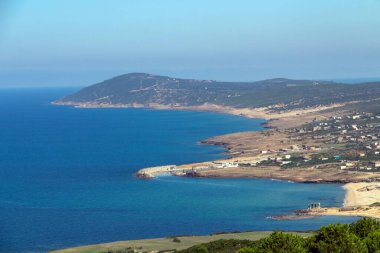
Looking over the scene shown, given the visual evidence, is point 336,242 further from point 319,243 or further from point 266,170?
point 266,170

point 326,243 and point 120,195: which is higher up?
point 326,243

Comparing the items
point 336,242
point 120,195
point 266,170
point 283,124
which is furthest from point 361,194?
point 283,124

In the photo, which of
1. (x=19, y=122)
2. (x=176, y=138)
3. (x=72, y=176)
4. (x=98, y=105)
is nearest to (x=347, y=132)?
(x=176, y=138)

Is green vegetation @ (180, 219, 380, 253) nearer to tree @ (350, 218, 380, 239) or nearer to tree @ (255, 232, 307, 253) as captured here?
tree @ (255, 232, 307, 253)

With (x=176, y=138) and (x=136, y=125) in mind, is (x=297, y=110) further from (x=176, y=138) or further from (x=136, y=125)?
(x=176, y=138)

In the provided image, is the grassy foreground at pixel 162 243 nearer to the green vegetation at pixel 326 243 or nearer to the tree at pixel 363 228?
the tree at pixel 363 228

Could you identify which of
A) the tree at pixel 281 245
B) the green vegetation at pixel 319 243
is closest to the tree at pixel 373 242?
the green vegetation at pixel 319 243
